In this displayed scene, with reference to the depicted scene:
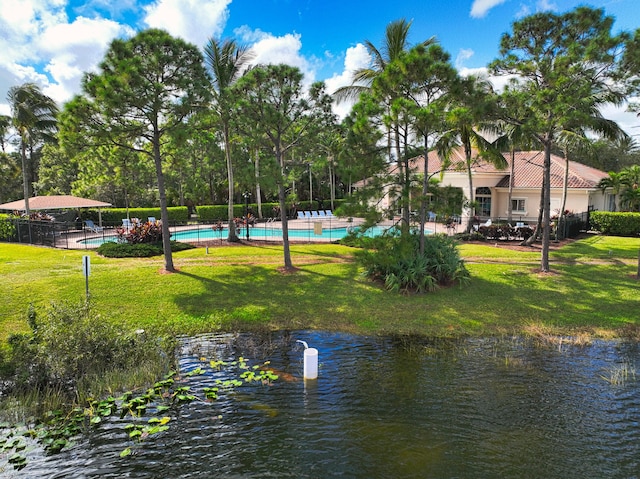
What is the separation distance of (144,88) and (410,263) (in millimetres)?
10202

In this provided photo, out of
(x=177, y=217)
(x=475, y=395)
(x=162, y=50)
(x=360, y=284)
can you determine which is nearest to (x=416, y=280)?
(x=360, y=284)

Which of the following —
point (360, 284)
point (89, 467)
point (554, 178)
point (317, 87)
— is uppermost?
point (317, 87)

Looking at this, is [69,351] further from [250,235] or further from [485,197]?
[485,197]

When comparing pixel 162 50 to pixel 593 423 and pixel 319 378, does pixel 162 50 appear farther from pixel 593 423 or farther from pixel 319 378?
pixel 593 423

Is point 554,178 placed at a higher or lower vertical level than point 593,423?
higher

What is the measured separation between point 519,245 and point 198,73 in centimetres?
1751

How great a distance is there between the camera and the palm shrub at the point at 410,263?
1270 centimetres

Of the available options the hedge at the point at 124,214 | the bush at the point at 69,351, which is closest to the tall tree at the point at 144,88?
the bush at the point at 69,351

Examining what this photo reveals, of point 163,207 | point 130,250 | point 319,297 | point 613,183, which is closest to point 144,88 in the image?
point 163,207

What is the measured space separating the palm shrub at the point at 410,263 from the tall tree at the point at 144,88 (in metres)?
7.40

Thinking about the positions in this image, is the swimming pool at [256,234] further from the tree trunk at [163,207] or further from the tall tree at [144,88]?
the tall tree at [144,88]

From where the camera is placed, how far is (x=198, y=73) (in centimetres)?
1388

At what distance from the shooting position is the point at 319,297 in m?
12.5

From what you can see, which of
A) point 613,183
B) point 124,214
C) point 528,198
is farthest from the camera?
point 124,214
